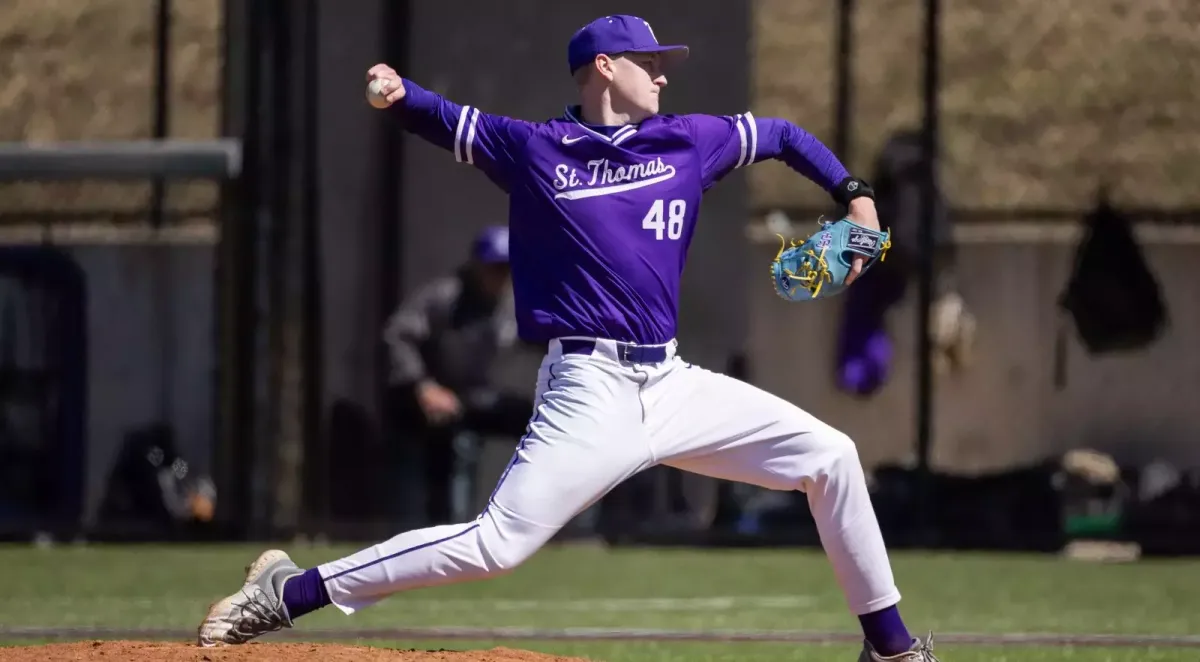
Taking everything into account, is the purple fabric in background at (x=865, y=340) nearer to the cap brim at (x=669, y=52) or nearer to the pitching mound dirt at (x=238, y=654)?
the cap brim at (x=669, y=52)

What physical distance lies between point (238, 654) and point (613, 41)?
2.03m

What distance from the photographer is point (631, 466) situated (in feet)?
18.4

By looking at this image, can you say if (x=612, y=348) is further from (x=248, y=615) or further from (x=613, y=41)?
(x=248, y=615)

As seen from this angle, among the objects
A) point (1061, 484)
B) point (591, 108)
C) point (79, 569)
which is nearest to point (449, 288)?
point (79, 569)

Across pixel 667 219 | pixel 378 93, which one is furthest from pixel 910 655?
pixel 378 93

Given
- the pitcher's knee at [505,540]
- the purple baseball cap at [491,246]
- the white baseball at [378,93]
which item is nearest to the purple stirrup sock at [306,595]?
the pitcher's knee at [505,540]

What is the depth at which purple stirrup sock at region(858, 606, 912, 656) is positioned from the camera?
579 centimetres

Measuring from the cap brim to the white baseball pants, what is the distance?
0.88 metres

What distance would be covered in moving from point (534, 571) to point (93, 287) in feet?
11.9

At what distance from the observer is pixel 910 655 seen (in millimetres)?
5801

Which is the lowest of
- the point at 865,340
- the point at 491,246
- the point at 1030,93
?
the point at 865,340

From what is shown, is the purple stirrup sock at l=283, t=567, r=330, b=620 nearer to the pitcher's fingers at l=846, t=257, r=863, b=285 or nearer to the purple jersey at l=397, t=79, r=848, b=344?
the purple jersey at l=397, t=79, r=848, b=344

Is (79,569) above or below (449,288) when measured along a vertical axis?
below

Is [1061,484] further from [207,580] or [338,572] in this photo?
[338,572]
